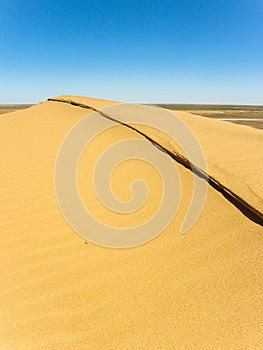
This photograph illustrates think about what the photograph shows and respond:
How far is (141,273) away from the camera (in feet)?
7.22

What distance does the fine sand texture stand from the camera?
1.73 m

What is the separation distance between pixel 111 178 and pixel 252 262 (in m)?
1.95

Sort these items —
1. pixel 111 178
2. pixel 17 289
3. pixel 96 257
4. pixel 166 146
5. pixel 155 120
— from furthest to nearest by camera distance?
pixel 155 120 < pixel 166 146 < pixel 111 178 < pixel 96 257 < pixel 17 289

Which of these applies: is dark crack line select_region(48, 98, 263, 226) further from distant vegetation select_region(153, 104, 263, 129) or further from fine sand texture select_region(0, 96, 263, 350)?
distant vegetation select_region(153, 104, 263, 129)

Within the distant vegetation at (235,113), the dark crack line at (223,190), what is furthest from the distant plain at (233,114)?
the dark crack line at (223,190)

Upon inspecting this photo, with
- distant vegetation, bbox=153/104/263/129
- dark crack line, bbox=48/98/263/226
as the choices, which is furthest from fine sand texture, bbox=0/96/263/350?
distant vegetation, bbox=153/104/263/129

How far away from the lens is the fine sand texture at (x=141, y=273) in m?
1.73

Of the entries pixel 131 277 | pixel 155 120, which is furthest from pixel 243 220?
pixel 155 120

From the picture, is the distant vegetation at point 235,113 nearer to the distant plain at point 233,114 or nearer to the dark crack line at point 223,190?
the distant plain at point 233,114

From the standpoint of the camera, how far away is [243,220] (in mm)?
2533

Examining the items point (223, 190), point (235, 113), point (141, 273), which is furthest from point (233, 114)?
point (141, 273)

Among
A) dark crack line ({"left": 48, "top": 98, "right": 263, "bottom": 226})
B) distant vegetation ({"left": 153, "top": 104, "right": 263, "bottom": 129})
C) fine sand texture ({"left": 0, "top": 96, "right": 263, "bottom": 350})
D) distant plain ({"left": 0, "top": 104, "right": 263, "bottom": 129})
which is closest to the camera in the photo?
fine sand texture ({"left": 0, "top": 96, "right": 263, "bottom": 350})

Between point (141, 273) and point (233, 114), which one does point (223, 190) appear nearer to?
point (141, 273)

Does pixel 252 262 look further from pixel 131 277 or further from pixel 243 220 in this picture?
pixel 131 277
